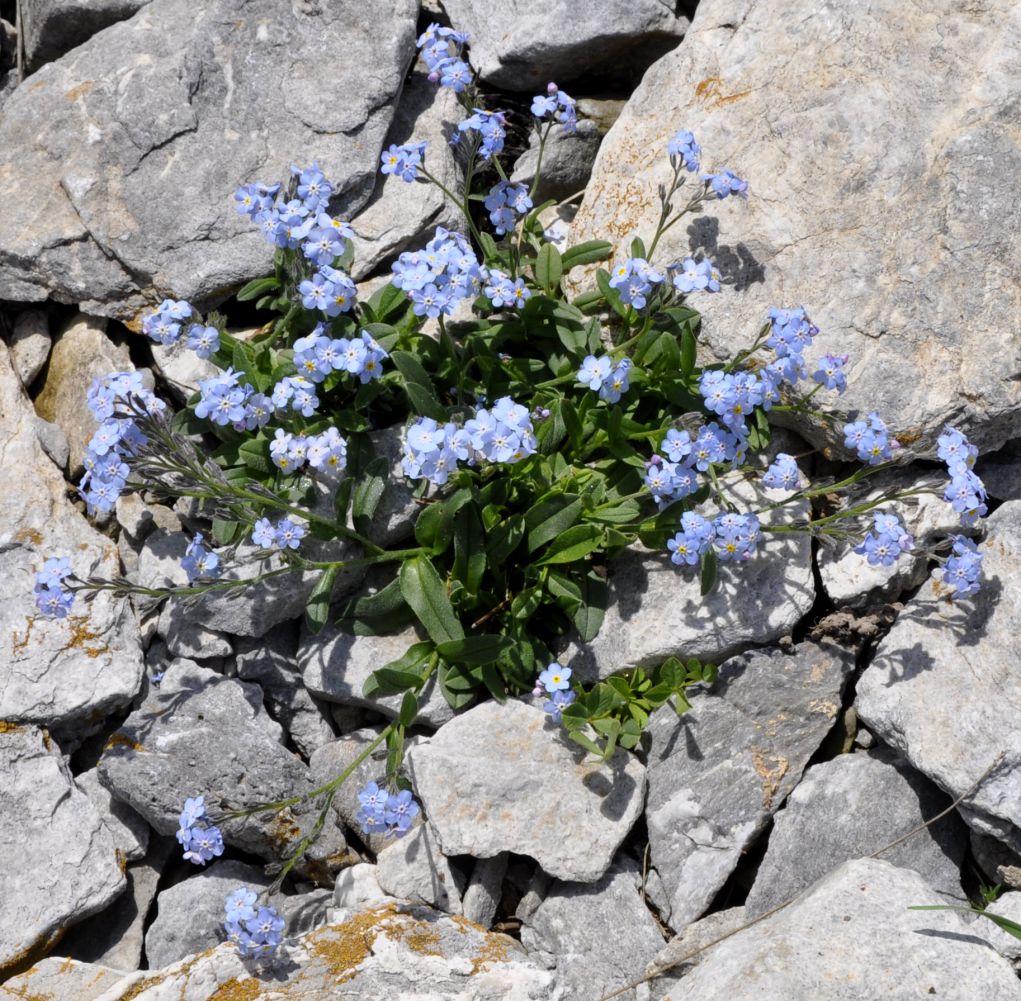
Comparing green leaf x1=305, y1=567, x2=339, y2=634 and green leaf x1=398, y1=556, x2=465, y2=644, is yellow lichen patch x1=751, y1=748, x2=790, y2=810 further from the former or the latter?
green leaf x1=305, y1=567, x2=339, y2=634

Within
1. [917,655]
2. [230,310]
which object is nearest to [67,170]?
[230,310]

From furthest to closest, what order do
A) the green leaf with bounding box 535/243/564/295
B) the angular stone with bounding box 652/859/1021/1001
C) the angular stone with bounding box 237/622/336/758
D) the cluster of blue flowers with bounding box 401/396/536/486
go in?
1. the green leaf with bounding box 535/243/564/295
2. the angular stone with bounding box 237/622/336/758
3. the cluster of blue flowers with bounding box 401/396/536/486
4. the angular stone with bounding box 652/859/1021/1001

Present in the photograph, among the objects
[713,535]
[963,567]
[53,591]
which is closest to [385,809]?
[53,591]

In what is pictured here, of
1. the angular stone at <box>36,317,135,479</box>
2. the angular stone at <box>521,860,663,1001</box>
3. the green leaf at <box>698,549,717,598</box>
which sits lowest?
the angular stone at <box>521,860,663,1001</box>

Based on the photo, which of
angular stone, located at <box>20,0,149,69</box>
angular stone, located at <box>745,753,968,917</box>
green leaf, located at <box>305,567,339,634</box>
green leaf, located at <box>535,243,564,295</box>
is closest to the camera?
angular stone, located at <box>745,753,968,917</box>

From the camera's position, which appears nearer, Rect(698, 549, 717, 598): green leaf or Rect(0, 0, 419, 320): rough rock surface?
Rect(698, 549, 717, 598): green leaf

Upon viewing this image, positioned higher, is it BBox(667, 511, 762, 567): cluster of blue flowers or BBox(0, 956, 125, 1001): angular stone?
BBox(667, 511, 762, 567): cluster of blue flowers

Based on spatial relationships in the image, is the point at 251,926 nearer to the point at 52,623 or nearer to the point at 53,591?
the point at 53,591

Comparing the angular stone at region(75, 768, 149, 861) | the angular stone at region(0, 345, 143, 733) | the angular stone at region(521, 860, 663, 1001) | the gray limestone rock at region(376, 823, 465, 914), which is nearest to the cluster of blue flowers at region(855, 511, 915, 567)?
the angular stone at region(521, 860, 663, 1001)
